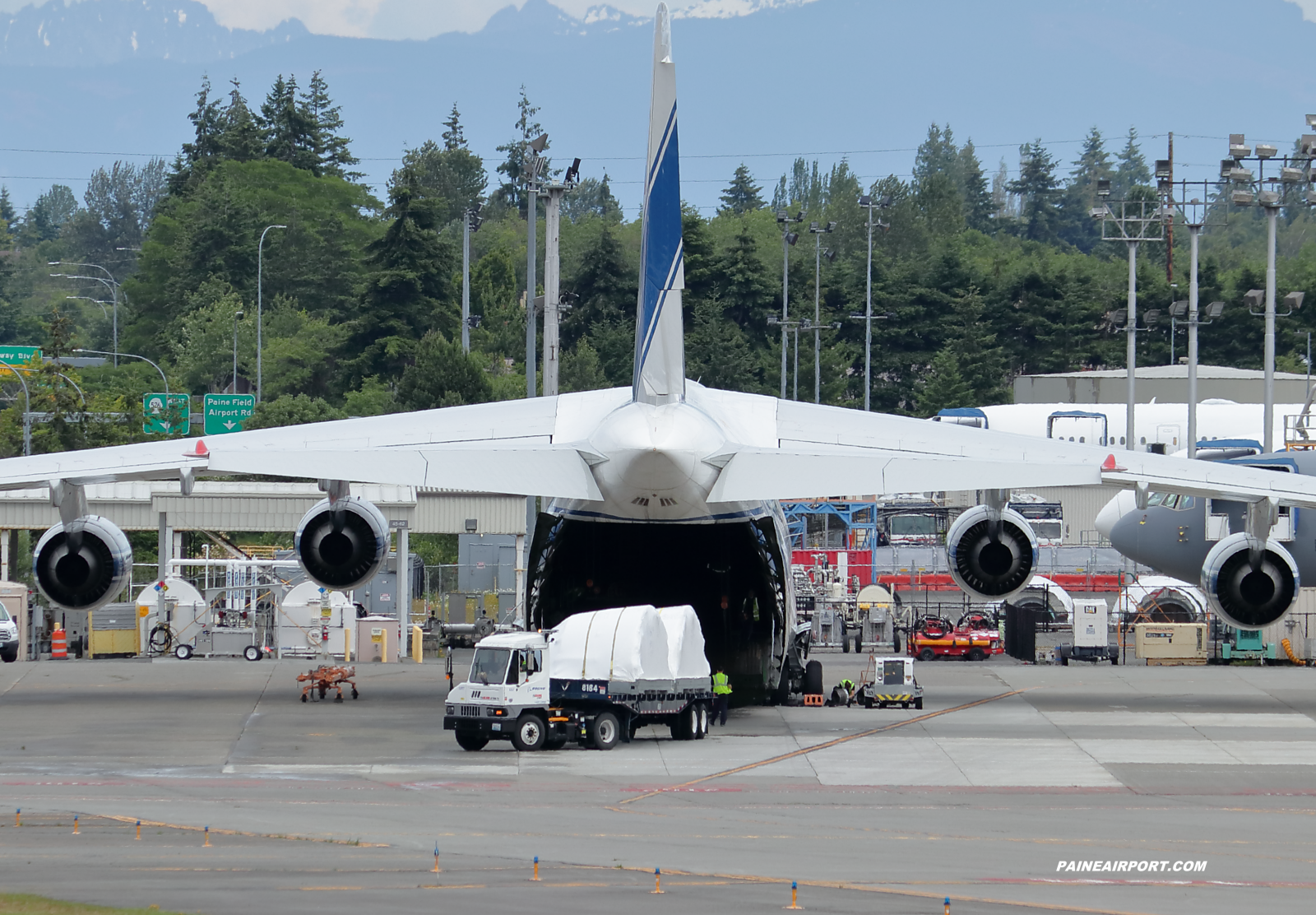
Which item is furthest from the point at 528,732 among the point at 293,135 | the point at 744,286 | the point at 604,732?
the point at 293,135

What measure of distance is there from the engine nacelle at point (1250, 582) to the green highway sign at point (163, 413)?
44241 mm

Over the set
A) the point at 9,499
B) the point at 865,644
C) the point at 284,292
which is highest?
the point at 284,292

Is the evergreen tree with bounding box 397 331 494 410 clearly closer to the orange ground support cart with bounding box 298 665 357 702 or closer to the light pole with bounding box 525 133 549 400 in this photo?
the light pole with bounding box 525 133 549 400

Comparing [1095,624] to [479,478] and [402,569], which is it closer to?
[402,569]

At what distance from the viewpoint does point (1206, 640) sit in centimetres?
3800

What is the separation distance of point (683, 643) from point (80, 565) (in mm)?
9312

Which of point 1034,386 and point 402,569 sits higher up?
point 1034,386

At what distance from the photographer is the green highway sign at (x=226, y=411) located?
60.3 metres

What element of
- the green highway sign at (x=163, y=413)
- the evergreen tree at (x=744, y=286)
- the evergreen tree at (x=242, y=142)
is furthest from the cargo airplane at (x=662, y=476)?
the evergreen tree at (x=242, y=142)

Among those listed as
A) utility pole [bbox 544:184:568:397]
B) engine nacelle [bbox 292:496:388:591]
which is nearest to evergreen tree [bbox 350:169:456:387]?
utility pole [bbox 544:184:568:397]

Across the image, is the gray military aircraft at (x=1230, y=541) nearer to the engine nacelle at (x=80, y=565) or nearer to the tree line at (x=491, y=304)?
the engine nacelle at (x=80, y=565)

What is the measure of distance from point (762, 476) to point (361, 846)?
8.25 metres

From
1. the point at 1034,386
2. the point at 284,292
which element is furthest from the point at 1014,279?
the point at 284,292

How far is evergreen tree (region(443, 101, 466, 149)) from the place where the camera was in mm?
165425
